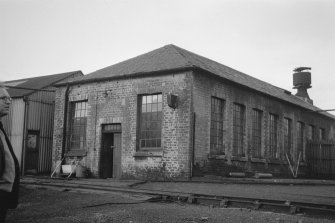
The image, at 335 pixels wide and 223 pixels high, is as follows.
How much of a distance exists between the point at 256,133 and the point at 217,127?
367 cm

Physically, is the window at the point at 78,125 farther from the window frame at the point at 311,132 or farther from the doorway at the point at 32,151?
the window frame at the point at 311,132

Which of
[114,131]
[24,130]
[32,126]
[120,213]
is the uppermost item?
[32,126]

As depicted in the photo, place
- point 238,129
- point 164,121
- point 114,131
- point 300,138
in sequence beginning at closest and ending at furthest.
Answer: point 164,121, point 114,131, point 238,129, point 300,138

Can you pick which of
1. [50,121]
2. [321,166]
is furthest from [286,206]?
[321,166]

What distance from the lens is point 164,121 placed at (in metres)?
15.4

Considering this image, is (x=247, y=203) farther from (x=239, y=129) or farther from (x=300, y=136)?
(x=300, y=136)

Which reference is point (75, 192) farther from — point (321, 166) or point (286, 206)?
point (321, 166)

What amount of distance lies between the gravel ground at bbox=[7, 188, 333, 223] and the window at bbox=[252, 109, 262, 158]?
431 inches

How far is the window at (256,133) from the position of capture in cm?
1925

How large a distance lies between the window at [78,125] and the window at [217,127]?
584cm

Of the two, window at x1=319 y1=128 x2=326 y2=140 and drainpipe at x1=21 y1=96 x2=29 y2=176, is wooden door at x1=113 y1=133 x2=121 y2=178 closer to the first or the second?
drainpipe at x1=21 y1=96 x2=29 y2=176

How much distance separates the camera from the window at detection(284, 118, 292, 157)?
22281mm

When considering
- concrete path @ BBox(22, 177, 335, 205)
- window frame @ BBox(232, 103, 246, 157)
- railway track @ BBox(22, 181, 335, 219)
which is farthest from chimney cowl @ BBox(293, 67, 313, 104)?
railway track @ BBox(22, 181, 335, 219)

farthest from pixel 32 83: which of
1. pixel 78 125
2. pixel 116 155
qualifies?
pixel 116 155
